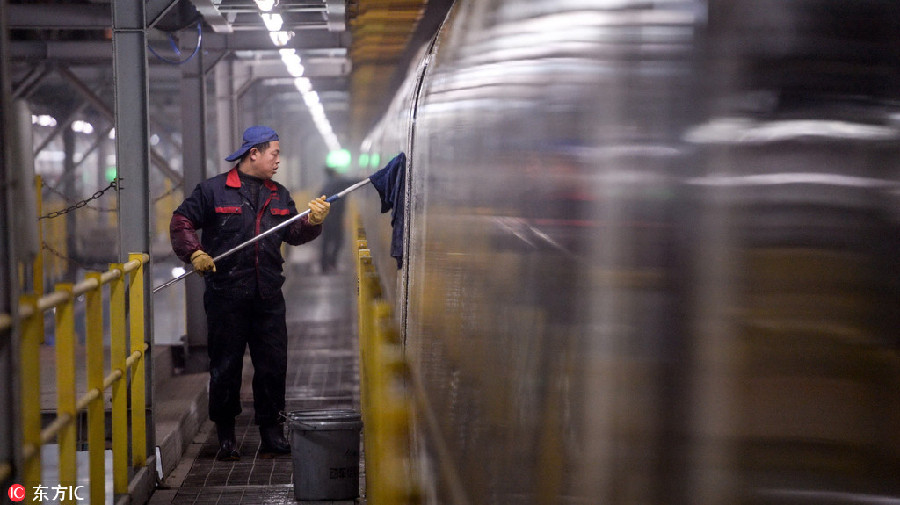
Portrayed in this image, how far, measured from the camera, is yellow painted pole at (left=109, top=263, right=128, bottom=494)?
4.56 meters

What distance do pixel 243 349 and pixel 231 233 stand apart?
0.67m

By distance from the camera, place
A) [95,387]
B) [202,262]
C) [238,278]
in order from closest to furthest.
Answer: [95,387], [202,262], [238,278]

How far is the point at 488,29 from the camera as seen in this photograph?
2443 millimetres

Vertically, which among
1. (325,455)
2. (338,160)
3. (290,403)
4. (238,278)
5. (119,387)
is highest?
(338,160)

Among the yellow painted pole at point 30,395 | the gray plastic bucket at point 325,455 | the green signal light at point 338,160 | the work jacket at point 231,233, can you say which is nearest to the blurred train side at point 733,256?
the yellow painted pole at point 30,395

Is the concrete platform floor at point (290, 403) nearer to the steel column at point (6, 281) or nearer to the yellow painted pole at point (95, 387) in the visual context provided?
the yellow painted pole at point (95, 387)

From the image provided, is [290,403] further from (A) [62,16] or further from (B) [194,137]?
(A) [62,16]

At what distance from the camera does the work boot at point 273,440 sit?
5961 millimetres

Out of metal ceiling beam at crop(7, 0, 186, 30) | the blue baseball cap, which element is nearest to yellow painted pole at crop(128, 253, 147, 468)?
the blue baseball cap

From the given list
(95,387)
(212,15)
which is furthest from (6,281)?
(212,15)

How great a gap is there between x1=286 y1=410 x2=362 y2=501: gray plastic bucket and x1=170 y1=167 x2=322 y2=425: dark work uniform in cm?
92

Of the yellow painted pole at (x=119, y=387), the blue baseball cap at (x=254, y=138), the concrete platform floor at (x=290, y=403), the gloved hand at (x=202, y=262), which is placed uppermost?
the blue baseball cap at (x=254, y=138)

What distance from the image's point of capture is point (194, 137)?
322 inches

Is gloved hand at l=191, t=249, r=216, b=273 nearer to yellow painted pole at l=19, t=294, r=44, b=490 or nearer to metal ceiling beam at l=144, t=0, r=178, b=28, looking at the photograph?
metal ceiling beam at l=144, t=0, r=178, b=28
